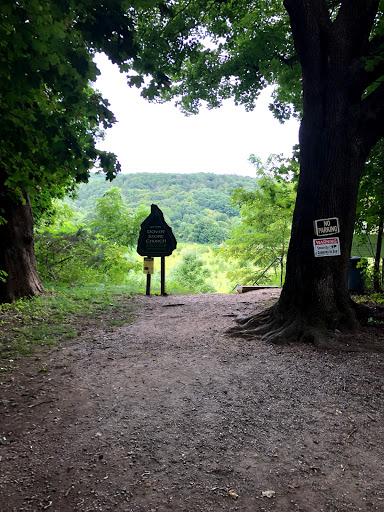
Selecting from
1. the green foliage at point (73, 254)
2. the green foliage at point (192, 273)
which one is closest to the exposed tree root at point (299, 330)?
the green foliage at point (73, 254)

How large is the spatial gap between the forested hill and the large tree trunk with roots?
36.6 metres

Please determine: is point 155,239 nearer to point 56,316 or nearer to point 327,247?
point 56,316

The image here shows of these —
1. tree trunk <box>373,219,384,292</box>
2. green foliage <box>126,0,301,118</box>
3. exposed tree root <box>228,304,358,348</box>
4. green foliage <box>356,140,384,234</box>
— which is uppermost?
green foliage <box>126,0,301,118</box>

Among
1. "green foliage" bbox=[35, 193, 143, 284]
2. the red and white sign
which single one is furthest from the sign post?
the red and white sign

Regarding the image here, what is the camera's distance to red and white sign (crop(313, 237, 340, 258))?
5.09 meters

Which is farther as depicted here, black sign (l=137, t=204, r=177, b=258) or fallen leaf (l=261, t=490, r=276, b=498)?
black sign (l=137, t=204, r=177, b=258)

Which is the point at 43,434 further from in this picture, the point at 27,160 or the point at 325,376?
the point at 27,160

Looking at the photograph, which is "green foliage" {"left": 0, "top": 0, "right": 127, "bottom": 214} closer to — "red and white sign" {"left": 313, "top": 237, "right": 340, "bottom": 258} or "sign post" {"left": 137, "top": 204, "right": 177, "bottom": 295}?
"red and white sign" {"left": 313, "top": 237, "right": 340, "bottom": 258}

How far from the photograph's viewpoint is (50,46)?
3131 millimetres

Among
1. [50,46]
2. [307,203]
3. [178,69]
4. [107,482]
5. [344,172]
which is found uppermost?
[178,69]

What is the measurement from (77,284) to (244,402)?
8464 mm

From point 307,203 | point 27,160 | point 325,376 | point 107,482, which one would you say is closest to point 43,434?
point 107,482

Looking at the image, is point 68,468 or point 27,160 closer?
point 68,468

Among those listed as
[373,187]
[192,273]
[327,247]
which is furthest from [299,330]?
[192,273]
